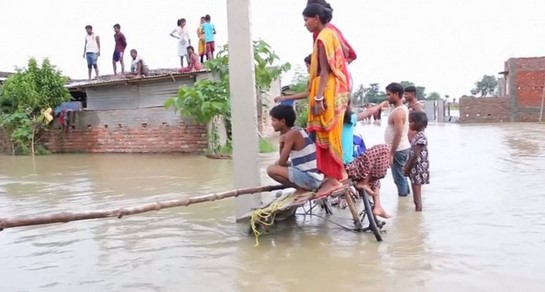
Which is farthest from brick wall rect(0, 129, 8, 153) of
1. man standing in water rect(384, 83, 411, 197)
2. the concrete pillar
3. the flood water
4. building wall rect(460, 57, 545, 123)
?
building wall rect(460, 57, 545, 123)

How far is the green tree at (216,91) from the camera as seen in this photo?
13570 mm

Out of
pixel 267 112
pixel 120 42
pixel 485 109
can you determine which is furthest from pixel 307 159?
pixel 485 109

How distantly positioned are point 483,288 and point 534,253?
41.7 inches

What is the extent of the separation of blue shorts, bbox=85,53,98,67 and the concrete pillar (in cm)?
1383

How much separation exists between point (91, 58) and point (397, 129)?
1436 centimetres

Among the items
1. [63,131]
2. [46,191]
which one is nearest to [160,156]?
[63,131]

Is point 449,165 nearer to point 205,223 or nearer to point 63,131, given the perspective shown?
point 205,223

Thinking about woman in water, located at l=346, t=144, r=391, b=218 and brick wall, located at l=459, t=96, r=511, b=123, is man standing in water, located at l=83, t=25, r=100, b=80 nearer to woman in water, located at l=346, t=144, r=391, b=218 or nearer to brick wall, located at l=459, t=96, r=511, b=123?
woman in water, located at l=346, t=144, r=391, b=218

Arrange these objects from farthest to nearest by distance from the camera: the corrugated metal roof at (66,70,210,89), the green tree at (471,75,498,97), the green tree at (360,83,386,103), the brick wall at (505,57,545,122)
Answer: the green tree at (471,75,498,97) → the green tree at (360,83,386,103) → the brick wall at (505,57,545,122) → the corrugated metal roof at (66,70,210,89)

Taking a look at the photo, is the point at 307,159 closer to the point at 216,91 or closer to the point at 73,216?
the point at 73,216

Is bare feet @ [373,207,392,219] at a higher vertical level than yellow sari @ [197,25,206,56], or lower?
lower

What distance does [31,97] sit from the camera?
53.2 ft

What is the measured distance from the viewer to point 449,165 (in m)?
10.5

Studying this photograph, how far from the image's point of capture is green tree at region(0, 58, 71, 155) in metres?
16.4
